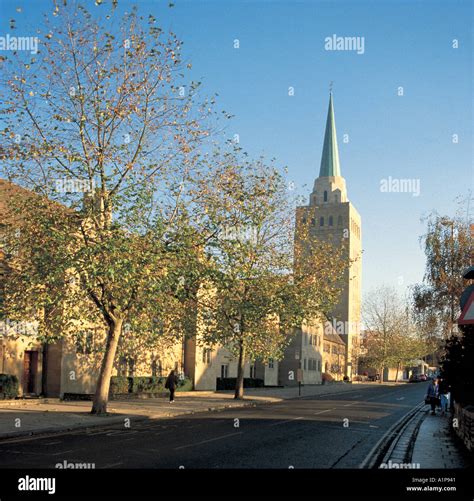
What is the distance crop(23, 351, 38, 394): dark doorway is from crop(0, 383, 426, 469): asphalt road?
1210 centimetres

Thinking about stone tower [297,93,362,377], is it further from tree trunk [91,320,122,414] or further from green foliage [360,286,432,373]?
tree trunk [91,320,122,414]

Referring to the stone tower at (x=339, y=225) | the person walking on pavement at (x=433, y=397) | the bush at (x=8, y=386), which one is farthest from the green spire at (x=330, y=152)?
the bush at (x=8, y=386)

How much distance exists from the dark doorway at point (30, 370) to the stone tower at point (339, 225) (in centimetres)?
7740

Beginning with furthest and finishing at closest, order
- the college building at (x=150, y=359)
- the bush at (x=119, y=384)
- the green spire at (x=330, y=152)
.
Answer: the green spire at (x=330, y=152)
the bush at (x=119, y=384)
the college building at (x=150, y=359)

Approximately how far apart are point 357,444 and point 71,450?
24.6 ft

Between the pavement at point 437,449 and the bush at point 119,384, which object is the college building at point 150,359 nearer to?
the bush at point 119,384

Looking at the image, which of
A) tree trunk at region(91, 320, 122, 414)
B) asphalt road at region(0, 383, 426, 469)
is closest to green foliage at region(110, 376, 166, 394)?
tree trunk at region(91, 320, 122, 414)

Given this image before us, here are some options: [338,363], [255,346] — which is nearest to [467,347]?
[255,346]

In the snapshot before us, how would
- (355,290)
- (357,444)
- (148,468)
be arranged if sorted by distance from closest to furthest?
(148,468) → (357,444) → (355,290)

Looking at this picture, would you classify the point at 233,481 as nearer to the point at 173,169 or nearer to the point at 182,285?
the point at 182,285

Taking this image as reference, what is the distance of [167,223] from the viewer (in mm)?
23859

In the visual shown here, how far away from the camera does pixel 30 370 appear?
34.4 meters

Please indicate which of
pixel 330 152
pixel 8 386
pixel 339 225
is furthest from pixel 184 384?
pixel 330 152

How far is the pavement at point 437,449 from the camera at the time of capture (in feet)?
45.7
